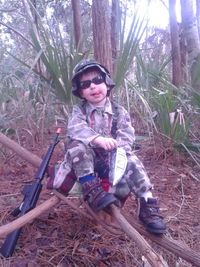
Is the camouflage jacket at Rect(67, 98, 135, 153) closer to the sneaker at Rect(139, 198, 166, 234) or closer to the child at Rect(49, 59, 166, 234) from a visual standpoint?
the child at Rect(49, 59, 166, 234)

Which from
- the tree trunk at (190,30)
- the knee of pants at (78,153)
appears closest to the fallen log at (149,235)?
the knee of pants at (78,153)

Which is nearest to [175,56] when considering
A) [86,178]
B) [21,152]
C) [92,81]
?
[92,81]

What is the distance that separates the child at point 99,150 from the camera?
7.43 ft

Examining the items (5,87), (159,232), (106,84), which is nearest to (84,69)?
(106,84)

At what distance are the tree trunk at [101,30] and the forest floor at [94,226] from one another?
1087mm

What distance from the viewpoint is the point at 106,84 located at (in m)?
2.60

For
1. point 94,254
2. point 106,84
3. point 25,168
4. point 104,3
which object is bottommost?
point 94,254

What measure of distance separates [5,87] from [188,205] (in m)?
2.58

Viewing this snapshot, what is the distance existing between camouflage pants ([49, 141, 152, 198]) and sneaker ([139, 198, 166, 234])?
3.1 inches

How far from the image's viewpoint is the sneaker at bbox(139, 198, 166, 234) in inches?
86.5

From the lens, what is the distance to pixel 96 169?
245 cm

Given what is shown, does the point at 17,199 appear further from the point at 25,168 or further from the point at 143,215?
the point at 143,215

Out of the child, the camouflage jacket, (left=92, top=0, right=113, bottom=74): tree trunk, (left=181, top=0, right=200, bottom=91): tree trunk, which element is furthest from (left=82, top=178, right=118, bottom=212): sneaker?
(left=181, top=0, right=200, bottom=91): tree trunk

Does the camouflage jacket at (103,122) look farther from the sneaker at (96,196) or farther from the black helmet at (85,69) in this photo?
the sneaker at (96,196)
